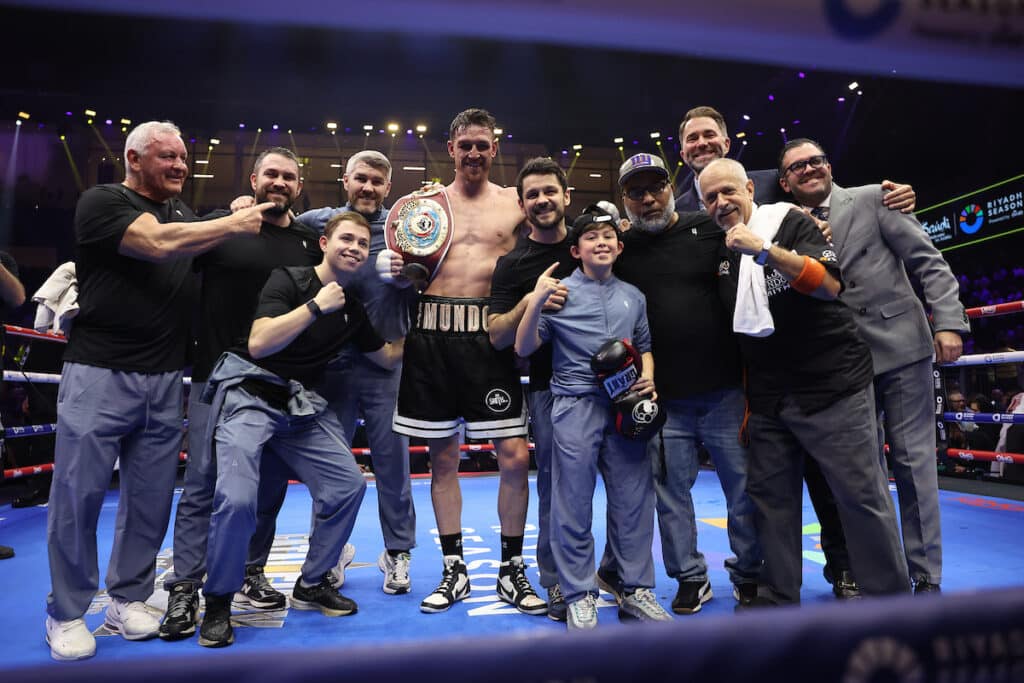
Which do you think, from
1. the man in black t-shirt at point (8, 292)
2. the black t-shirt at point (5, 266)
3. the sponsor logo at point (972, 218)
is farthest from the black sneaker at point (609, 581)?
the sponsor logo at point (972, 218)

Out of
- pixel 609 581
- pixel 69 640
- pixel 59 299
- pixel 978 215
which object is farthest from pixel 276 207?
pixel 978 215

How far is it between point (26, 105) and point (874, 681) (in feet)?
47.3

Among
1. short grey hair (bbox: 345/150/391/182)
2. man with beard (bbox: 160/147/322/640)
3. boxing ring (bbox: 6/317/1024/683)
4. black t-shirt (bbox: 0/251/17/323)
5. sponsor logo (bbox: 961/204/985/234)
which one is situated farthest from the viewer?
sponsor logo (bbox: 961/204/985/234)

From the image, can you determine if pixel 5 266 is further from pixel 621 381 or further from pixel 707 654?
pixel 707 654

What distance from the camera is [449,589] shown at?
2.27m

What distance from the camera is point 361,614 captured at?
2193mm

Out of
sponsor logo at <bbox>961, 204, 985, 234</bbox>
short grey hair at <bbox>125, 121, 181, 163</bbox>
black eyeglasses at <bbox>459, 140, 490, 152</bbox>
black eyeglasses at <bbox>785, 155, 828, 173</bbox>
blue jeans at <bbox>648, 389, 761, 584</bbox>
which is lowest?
A: blue jeans at <bbox>648, 389, 761, 584</bbox>

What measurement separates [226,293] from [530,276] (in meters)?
1.15

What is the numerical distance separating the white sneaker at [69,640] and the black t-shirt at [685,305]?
1900 mm

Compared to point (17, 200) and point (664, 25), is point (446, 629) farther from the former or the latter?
point (17, 200)

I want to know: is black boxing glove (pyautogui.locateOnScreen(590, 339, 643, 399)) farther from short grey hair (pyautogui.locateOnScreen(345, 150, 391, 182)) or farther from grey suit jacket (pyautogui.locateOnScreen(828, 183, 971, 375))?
short grey hair (pyautogui.locateOnScreen(345, 150, 391, 182))

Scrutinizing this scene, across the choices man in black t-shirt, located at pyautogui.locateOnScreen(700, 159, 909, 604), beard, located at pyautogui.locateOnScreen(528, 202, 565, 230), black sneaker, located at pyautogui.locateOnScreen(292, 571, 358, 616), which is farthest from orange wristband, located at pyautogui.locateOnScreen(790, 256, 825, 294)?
black sneaker, located at pyautogui.locateOnScreen(292, 571, 358, 616)

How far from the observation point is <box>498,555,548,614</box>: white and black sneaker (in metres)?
2.15

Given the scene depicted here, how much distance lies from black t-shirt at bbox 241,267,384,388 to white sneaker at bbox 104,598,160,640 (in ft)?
2.77
